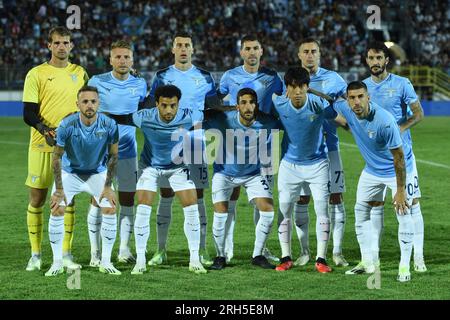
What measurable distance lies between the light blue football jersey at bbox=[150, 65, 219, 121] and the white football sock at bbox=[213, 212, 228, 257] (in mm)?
1113

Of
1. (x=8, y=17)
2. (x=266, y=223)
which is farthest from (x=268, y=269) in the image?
(x=8, y=17)

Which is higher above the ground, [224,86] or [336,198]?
[224,86]

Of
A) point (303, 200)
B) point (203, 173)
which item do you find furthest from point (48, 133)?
point (303, 200)

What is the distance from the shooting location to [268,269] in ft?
27.9

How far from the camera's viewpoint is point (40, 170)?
865cm

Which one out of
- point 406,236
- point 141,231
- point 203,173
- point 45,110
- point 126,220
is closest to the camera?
point 406,236

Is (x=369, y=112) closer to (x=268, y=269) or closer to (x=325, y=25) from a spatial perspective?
(x=268, y=269)

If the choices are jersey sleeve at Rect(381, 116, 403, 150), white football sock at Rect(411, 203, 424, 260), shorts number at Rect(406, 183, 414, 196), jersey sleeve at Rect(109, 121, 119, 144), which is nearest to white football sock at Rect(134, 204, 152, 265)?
jersey sleeve at Rect(109, 121, 119, 144)

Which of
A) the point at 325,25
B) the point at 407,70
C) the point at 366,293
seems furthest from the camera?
the point at 325,25

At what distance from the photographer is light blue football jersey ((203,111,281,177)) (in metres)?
8.52

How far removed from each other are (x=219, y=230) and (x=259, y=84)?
1498 mm

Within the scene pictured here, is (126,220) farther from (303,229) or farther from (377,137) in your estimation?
(377,137)

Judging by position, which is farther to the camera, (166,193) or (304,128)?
(166,193)

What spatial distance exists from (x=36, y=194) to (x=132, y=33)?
26513 mm
